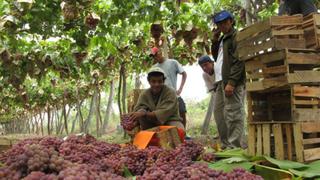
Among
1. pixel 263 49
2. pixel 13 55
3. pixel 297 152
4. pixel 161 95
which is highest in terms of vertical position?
pixel 13 55

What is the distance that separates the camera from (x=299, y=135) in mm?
3217

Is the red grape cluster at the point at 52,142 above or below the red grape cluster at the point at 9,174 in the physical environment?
above

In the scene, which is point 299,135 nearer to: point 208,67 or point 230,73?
→ point 230,73

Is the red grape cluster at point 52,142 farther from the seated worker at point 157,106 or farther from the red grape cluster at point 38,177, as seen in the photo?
the seated worker at point 157,106

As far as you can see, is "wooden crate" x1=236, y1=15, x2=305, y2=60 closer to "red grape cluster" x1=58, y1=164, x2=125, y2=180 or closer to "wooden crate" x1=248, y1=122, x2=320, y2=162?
"wooden crate" x1=248, y1=122, x2=320, y2=162

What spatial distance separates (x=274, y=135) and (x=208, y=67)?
9.00ft

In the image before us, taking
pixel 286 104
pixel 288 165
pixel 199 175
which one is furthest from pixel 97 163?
pixel 286 104

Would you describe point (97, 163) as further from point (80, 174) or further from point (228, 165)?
point (228, 165)

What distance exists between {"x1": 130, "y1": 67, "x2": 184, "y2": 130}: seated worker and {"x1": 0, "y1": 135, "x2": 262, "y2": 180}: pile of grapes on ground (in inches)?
59.9

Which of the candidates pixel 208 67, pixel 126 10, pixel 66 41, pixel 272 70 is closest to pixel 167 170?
pixel 272 70

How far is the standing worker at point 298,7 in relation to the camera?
445 cm

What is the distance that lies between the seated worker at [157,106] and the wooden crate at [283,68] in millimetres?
1401

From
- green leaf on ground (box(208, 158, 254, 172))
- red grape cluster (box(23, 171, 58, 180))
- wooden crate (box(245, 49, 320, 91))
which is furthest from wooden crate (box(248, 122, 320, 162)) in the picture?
red grape cluster (box(23, 171, 58, 180))

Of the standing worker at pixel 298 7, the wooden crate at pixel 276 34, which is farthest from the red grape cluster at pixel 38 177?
the standing worker at pixel 298 7
